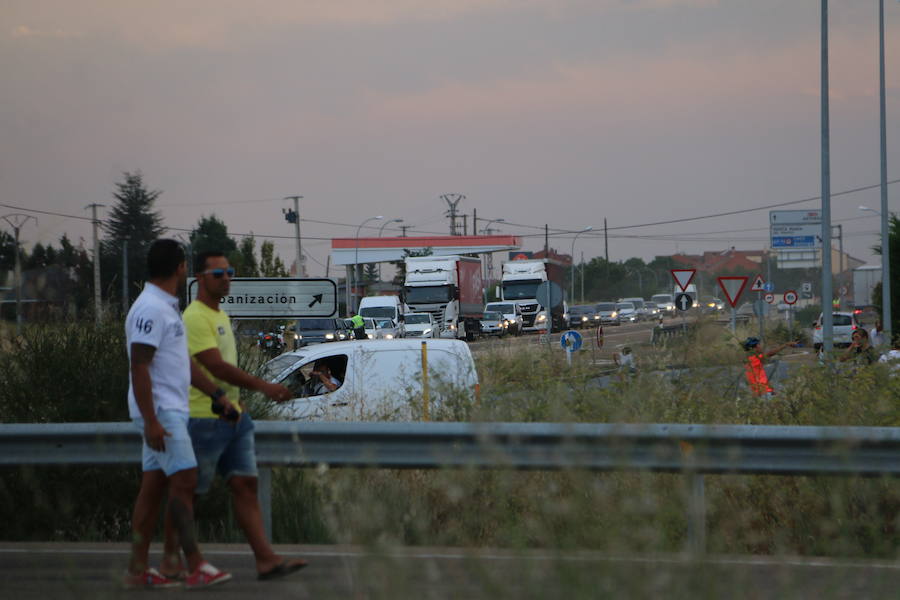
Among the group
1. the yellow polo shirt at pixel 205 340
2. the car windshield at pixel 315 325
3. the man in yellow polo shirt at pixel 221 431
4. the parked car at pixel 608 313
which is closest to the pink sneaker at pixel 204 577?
the man in yellow polo shirt at pixel 221 431

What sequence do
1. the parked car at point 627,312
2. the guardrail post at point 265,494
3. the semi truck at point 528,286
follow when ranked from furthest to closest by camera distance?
1. the parked car at point 627,312
2. the semi truck at point 528,286
3. the guardrail post at point 265,494

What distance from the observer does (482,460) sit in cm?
576

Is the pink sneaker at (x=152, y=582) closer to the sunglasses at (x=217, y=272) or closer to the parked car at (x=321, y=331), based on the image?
the sunglasses at (x=217, y=272)

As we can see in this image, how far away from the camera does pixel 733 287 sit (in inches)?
983

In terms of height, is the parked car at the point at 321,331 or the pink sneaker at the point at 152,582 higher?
the parked car at the point at 321,331

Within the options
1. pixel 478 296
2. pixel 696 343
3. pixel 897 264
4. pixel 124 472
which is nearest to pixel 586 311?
pixel 478 296

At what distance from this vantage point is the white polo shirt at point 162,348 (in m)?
5.29

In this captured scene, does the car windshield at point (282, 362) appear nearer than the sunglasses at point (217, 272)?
No

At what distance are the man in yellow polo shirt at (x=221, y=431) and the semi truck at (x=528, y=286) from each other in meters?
49.9

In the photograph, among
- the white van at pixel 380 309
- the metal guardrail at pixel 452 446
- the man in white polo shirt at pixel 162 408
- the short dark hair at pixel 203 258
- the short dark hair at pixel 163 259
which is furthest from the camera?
the white van at pixel 380 309

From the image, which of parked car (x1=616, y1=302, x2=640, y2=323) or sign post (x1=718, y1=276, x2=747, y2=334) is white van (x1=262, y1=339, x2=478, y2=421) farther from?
parked car (x1=616, y1=302, x2=640, y2=323)

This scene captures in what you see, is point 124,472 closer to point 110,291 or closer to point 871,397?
point 110,291

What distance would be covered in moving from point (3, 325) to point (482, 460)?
4.54 metres

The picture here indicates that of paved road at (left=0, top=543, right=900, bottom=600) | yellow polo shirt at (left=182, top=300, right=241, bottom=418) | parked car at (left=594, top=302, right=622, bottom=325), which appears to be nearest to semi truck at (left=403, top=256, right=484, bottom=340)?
parked car at (left=594, top=302, right=622, bottom=325)
